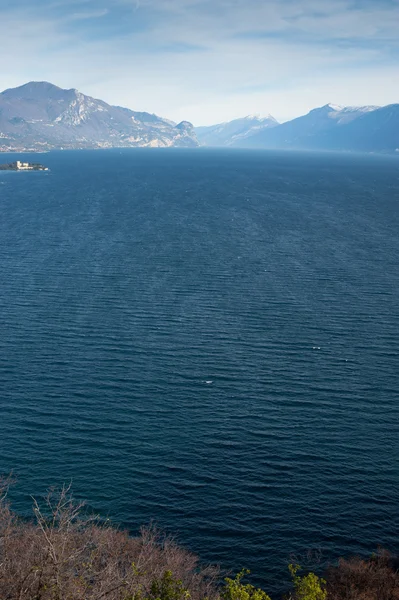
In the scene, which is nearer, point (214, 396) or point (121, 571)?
point (121, 571)

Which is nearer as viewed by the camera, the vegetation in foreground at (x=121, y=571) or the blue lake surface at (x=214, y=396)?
the vegetation in foreground at (x=121, y=571)

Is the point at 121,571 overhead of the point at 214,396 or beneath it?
beneath

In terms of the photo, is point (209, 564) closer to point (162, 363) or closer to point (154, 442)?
point (154, 442)

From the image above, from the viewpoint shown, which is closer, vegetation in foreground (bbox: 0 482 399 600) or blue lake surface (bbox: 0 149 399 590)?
vegetation in foreground (bbox: 0 482 399 600)
